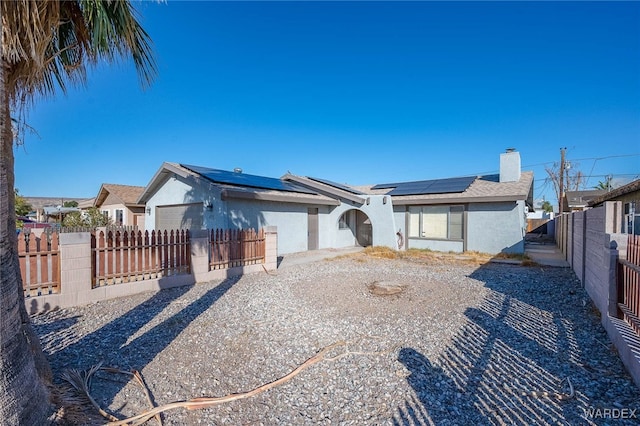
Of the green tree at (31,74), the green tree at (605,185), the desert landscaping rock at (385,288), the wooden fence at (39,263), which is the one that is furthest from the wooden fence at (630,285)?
the green tree at (605,185)

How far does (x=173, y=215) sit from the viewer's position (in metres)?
14.3

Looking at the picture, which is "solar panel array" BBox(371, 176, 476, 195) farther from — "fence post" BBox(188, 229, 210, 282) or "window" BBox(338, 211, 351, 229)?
"fence post" BBox(188, 229, 210, 282)

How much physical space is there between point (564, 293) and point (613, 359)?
3779 mm

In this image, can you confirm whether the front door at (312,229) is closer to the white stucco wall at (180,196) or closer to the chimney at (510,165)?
the white stucco wall at (180,196)

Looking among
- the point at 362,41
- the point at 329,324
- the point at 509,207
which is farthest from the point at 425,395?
the point at 362,41

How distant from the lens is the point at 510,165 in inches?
576

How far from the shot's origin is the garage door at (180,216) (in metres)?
13.1

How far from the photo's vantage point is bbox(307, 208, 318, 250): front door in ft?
50.9

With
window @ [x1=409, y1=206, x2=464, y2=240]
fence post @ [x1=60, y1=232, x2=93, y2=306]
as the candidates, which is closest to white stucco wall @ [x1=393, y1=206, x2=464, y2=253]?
window @ [x1=409, y1=206, x2=464, y2=240]

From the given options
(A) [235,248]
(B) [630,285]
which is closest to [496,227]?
(B) [630,285]

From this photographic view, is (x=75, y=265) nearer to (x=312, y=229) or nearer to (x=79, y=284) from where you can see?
(x=79, y=284)

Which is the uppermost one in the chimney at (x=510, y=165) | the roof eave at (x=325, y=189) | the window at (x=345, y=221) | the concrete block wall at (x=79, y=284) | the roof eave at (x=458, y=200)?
the chimney at (x=510, y=165)

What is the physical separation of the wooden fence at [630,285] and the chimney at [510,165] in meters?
11.4

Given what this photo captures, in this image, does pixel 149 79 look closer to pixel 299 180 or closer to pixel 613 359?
pixel 613 359
